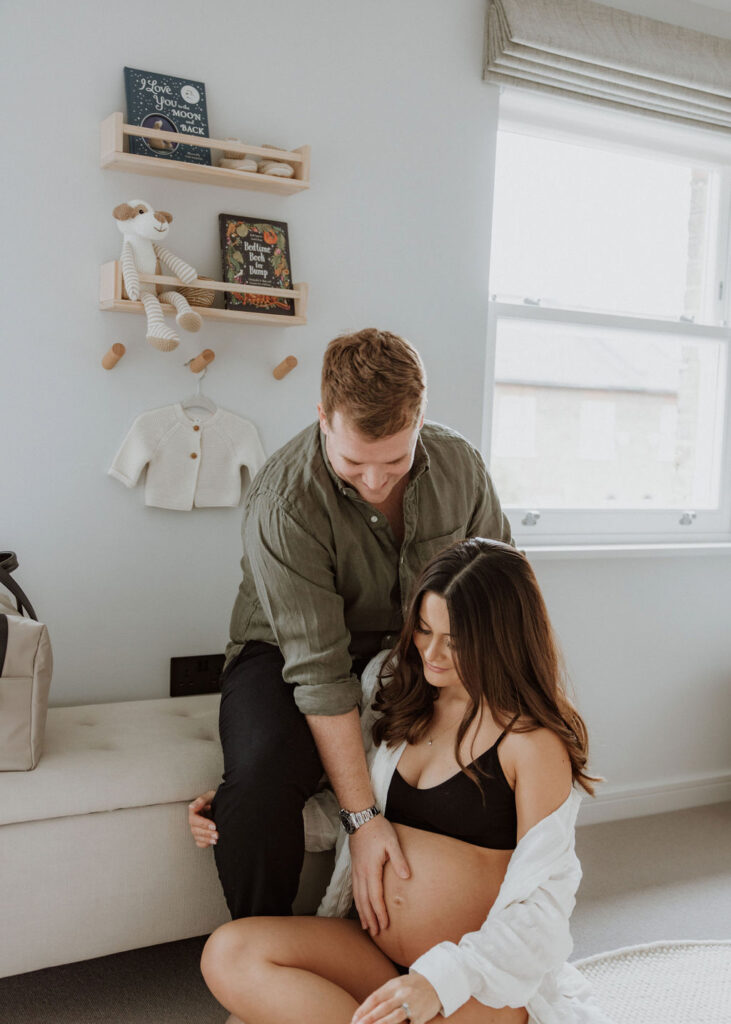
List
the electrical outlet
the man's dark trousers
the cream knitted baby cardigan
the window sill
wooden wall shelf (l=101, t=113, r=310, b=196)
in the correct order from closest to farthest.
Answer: the man's dark trousers < wooden wall shelf (l=101, t=113, r=310, b=196) < the cream knitted baby cardigan < the electrical outlet < the window sill

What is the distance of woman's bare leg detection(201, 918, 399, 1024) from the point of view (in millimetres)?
1376

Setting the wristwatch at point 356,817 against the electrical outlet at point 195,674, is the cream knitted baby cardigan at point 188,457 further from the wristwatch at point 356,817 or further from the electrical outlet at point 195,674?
the wristwatch at point 356,817

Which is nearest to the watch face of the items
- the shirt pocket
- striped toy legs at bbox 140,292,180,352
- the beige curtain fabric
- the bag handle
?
the shirt pocket

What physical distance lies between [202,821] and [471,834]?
48 cm

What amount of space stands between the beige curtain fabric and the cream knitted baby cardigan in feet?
3.74

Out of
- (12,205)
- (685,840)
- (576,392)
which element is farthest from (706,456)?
(12,205)

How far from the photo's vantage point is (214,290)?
7.05 feet

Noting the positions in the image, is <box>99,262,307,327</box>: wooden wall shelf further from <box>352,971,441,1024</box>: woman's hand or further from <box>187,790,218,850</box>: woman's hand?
<box>352,971,441,1024</box>: woman's hand

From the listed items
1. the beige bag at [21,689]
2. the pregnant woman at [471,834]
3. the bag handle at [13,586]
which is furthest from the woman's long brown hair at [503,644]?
the bag handle at [13,586]

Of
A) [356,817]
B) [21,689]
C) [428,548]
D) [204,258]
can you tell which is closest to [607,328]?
[204,258]

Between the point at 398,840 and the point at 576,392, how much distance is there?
67.0 inches

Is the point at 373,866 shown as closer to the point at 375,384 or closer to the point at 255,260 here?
the point at 375,384

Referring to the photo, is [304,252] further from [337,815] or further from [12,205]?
[337,815]

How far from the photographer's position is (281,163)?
2193 mm
